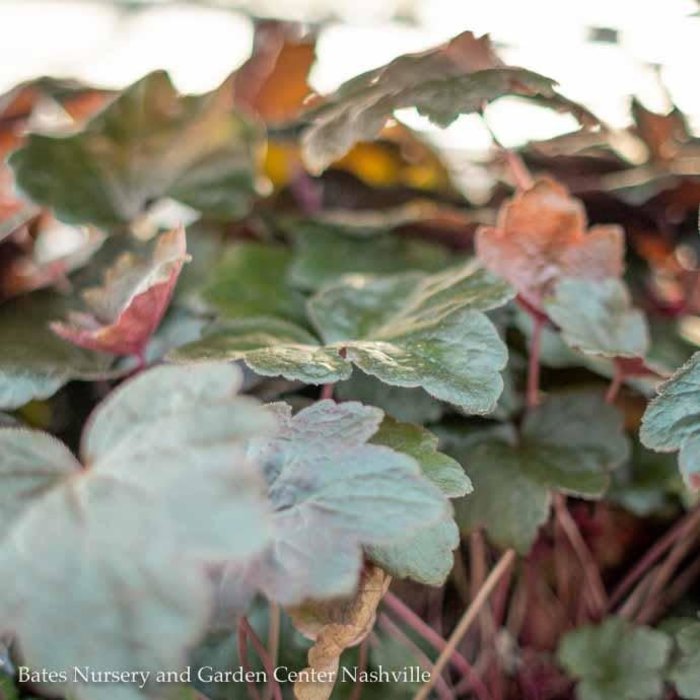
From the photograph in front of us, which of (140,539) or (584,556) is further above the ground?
(140,539)

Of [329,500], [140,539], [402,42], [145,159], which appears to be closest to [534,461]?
[329,500]

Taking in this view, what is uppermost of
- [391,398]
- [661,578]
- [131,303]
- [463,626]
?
[131,303]

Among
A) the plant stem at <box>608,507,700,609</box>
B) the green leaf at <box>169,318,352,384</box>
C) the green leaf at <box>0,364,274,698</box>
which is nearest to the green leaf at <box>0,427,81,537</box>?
the green leaf at <box>0,364,274,698</box>

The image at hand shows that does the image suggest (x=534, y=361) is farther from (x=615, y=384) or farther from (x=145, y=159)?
(x=145, y=159)

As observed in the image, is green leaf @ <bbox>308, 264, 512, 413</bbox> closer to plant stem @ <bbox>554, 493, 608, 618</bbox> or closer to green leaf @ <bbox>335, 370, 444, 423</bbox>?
green leaf @ <bbox>335, 370, 444, 423</bbox>

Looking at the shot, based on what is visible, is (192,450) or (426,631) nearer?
(192,450)

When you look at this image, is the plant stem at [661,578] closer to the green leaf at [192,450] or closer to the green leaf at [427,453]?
the green leaf at [427,453]

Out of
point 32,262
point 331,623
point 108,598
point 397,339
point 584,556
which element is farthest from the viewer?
A: point 32,262
